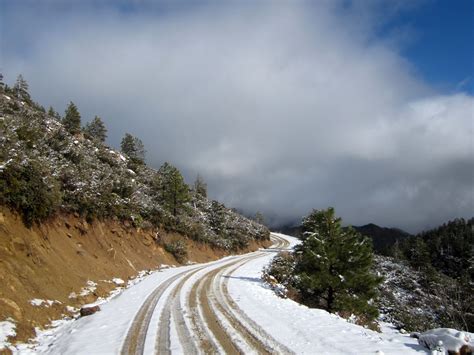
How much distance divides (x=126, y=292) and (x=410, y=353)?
1558 centimetres

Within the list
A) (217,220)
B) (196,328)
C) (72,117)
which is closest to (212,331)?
(196,328)

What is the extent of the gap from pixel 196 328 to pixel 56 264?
10.0 m

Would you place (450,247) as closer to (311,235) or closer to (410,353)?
(311,235)

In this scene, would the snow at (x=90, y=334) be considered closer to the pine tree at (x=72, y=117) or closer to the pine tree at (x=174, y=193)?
the pine tree at (x=174, y=193)

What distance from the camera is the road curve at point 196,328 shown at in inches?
349

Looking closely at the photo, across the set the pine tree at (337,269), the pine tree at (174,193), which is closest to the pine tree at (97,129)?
the pine tree at (174,193)

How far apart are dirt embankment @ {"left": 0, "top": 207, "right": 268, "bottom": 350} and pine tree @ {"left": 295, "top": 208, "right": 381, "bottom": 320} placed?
13.0m

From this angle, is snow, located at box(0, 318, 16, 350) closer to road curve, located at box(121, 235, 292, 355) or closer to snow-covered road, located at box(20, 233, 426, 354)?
snow-covered road, located at box(20, 233, 426, 354)

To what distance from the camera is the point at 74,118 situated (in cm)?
6681

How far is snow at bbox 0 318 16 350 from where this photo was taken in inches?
Answer: 368

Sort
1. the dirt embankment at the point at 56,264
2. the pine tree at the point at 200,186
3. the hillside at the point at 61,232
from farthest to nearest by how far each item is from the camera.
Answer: the pine tree at the point at 200,186 < the hillside at the point at 61,232 < the dirt embankment at the point at 56,264

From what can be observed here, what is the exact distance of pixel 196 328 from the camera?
424 inches

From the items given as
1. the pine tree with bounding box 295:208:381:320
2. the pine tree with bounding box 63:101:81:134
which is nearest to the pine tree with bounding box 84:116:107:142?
the pine tree with bounding box 63:101:81:134

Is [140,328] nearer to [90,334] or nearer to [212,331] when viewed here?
[90,334]
